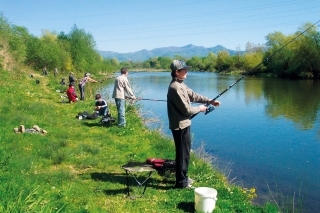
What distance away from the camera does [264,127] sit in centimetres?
1527

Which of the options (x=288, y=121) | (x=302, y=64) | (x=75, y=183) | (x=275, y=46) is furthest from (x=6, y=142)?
(x=275, y=46)

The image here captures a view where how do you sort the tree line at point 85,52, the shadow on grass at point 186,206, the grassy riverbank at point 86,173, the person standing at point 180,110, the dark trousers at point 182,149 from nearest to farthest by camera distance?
1. the grassy riverbank at point 86,173
2. the shadow on grass at point 186,206
3. the person standing at point 180,110
4. the dark trousers at point 182,149
5. the tree line at point 85,52

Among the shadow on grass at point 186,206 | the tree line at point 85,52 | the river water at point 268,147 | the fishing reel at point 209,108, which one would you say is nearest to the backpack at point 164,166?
the shadow on grass at point 186,206

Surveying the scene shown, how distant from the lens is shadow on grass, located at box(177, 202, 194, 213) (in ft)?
15.8

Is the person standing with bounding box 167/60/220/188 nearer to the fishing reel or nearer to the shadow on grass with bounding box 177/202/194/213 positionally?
the fishing reel

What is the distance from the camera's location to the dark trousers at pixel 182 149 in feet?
17.2

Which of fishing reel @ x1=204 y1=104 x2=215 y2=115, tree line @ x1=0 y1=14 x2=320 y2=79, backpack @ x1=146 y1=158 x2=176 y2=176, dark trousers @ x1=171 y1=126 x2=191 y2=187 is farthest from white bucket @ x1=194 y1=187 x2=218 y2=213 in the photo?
tree line @ x1=0 y1=14 x2=320 y2=79

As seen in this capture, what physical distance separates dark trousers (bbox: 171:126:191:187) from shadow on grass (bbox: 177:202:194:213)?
1.77 feet

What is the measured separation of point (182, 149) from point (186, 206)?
3.02ft

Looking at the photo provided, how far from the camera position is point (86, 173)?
20.3 feet

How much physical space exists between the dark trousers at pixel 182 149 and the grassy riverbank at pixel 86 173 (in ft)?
1.00

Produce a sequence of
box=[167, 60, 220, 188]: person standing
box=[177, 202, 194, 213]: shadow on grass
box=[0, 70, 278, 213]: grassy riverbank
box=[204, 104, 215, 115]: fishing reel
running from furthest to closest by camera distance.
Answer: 1. box=[204, 104, 215, 115]: fishing reel
2. box=[167, 60, 220, 188]: person standing
3. box=[177, 202, 194, 213]: shadow on grass
4. box=[0, 70, 278, 213]: grassy riverbank

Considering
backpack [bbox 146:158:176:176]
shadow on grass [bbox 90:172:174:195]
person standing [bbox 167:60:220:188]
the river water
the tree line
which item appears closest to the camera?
person standing [bbox 167:60:220:188]

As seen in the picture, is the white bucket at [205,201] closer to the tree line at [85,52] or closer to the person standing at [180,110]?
the person standing at [180,110]
